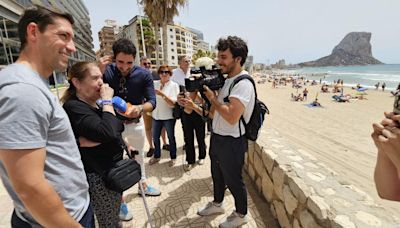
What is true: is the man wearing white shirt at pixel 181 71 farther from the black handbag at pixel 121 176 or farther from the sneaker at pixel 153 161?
the black handbag at pixel 121 176

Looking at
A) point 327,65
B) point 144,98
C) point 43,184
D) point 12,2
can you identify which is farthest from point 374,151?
point 327,65

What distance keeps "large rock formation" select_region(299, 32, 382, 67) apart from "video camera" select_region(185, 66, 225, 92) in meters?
170

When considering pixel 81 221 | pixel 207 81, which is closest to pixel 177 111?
pixel 207 81

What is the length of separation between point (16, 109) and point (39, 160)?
235 millimetres

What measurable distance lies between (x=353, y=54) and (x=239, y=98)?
183 meters

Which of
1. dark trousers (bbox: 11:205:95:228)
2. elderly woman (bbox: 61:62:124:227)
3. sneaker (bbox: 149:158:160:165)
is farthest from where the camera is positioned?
sneaker (bbox: 149:158:160:165)

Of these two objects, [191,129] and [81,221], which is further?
[191,129]

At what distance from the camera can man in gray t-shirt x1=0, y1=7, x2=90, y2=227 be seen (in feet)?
2.80

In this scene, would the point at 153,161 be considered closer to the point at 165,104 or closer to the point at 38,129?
the point at 165,104

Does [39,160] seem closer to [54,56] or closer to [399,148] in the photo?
[54,56]

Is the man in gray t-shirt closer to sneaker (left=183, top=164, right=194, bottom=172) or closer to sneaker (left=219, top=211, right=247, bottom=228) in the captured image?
sneaker (left=219, top=211, right=247, bottom=228)

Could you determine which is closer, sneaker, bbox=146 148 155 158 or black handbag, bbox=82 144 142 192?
black handbag, bbox=82 144 142 192

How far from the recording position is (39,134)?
92 cm

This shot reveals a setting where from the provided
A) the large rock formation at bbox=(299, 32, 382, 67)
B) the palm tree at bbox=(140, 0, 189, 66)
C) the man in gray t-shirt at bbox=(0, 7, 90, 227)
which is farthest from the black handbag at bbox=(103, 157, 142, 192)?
the large rock formation at bbox=(299, 32, 382, 67)
